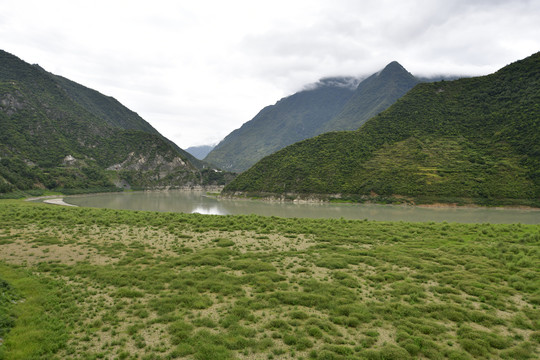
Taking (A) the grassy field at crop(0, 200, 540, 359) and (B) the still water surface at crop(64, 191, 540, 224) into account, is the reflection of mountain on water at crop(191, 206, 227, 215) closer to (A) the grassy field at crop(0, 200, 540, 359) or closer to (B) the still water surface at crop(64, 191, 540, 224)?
(B) the still water surface at crop(64, 191, 540, 224)

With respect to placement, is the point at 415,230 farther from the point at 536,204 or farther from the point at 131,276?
the point at 536,204

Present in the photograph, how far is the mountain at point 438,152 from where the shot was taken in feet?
271

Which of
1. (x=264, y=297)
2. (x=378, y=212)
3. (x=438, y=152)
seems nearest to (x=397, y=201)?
(x=378, y=212)

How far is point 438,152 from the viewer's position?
103062mm

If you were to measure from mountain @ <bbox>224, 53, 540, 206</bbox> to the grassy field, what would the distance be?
65.4 m

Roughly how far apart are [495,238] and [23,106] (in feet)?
838

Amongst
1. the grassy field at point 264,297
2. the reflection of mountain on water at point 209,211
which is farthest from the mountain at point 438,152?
the grassy field at point 264,297

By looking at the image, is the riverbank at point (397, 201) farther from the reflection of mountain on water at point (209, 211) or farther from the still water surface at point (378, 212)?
the reflection of mountain on water at point (209, 211)

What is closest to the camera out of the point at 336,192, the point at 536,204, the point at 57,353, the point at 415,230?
the point at 57,353

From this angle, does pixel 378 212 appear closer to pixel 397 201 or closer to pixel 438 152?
pixel 397 201

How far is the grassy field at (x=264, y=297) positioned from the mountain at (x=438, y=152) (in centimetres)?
6542

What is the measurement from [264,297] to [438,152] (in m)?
111

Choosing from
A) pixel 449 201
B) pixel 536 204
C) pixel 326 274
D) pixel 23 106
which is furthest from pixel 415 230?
pixel 23 106

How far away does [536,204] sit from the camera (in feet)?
233
